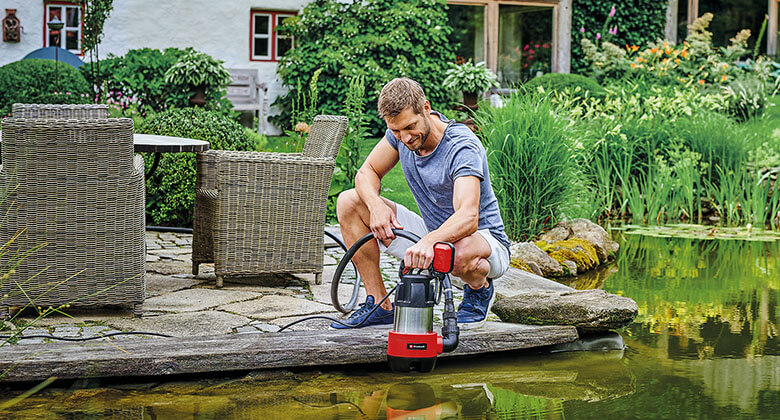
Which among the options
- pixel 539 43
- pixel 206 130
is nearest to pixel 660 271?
pixel 206 130

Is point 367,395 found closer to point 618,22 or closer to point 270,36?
point 270,36

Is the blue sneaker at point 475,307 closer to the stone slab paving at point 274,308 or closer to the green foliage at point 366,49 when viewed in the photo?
the stone slab paving at point 274,308

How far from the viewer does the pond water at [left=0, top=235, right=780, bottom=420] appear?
319cm

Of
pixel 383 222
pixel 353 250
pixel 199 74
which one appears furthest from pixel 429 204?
pixel 199 74

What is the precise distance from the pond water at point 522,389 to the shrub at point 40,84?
720 centimetres

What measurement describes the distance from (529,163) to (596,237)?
2.51ft

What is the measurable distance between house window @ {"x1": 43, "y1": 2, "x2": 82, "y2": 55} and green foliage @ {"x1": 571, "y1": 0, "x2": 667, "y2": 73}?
8.39 meters

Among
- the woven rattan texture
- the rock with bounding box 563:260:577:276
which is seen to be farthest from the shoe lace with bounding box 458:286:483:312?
the woven rattan texture

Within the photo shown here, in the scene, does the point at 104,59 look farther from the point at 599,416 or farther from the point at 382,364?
the point at 599,416

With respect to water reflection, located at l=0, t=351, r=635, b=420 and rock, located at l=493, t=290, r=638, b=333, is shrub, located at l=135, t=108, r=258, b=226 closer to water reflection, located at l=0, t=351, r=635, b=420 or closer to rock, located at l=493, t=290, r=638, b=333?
rock, located at l=493, t=290, r=638, b=333

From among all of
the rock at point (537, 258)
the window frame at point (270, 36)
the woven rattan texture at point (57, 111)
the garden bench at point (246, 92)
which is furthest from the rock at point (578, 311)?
the window frame at point (270, 36)

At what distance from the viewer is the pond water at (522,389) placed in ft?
10.5

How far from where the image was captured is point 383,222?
366 cm

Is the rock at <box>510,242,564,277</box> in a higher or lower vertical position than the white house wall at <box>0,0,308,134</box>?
lower
